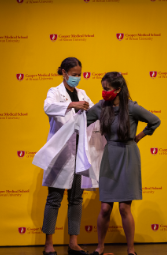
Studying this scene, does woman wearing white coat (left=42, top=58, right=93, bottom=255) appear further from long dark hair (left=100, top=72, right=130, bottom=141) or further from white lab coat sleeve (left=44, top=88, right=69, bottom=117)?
long dark hair (left=100, top=72, right=130, bottom=141)

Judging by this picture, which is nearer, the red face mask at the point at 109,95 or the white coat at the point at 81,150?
the red face mask at the point at 109,95

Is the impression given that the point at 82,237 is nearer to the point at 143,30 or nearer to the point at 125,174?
the point at 125,174

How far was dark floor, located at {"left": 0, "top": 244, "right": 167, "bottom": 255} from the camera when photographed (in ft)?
9.90

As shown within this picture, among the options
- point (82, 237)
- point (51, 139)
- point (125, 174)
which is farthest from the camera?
point (82, 237)

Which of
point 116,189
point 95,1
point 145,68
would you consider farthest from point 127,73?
point 116,189

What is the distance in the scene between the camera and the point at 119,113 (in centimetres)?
244

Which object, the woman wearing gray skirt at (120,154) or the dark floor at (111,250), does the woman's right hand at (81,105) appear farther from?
the dark floor at (111,250)

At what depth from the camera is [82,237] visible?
3381 millimetres

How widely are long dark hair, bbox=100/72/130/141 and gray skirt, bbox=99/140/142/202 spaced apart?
105 millimetres

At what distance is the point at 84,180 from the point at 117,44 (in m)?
1.57

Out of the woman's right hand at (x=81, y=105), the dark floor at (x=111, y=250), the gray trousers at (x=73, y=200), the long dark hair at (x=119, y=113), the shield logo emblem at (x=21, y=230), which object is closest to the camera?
the long dark hair at (x=119, y=113)

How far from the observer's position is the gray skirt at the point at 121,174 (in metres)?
2.41

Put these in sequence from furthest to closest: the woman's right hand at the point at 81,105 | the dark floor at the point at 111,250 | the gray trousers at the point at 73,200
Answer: the dark floor at the point at 111,250, the gray trousers at the point at 73,200, the woman's right hand at the point at 81,105

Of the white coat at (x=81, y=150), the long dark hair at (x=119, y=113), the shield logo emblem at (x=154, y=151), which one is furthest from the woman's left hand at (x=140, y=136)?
the shield logo emblem at (x=154, y=151)
